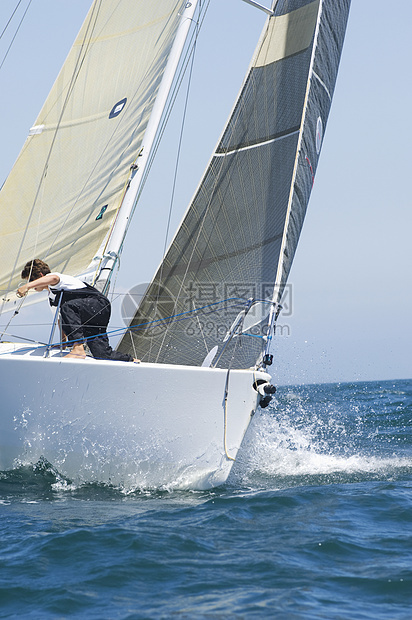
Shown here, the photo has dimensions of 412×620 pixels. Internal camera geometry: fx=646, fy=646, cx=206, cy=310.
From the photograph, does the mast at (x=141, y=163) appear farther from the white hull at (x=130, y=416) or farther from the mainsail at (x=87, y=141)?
the white hull at (x=130, y=416)

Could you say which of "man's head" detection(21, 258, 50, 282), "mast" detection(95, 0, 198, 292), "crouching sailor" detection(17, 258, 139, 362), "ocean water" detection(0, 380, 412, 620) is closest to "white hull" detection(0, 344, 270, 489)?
"ocean water" detection(0, 380, 412, 620)

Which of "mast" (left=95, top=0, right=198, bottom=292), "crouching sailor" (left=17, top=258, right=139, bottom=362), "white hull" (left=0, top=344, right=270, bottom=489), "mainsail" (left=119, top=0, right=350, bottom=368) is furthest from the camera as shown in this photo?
"mast" (left=95, top=0, right=198, bottom=292)

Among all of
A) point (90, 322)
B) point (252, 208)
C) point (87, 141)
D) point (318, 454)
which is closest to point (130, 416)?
point (90, 322)

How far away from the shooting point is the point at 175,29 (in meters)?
6.91

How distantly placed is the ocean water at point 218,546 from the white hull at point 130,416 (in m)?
0.19

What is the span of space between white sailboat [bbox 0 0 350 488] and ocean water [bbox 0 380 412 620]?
44 centimetres

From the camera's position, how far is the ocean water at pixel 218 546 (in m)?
3.13

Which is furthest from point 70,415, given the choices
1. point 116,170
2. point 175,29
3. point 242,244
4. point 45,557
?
point 175,29

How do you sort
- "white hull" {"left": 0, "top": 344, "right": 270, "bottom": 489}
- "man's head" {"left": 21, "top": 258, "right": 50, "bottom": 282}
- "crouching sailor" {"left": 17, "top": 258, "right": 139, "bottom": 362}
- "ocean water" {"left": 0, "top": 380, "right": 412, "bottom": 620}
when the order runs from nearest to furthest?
"ocean water" {"left": 0, "top": 380, "right": 412, "bottom": 620}, "white hull" {"left": 0, "top": 344, "right": 270, "bottom": 489}, "crouching sailor" {"left": 17, "top": 258, "right": 139, "bottom": 362}, "man's head" {"left": 21, "top": 258, "right": 50, "bottom": 282}

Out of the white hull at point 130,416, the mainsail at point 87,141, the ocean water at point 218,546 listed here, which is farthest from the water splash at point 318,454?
the mainsail at point 87,141

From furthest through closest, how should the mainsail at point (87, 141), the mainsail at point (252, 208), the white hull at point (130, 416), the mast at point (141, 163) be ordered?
the mainsail at point (87, 141) → the mast at point (141, 163) → the mainsail at point (252, 208) → the white hull at point (130, 416)

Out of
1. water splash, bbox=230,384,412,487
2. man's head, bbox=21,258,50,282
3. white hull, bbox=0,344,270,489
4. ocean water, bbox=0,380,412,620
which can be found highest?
man's head, bbox=21,258,50,282

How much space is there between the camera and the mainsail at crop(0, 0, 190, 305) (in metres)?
6.73

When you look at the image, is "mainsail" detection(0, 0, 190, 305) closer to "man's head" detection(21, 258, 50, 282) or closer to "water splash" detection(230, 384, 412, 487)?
"man's head" detection(21, 258, 50, 282)
